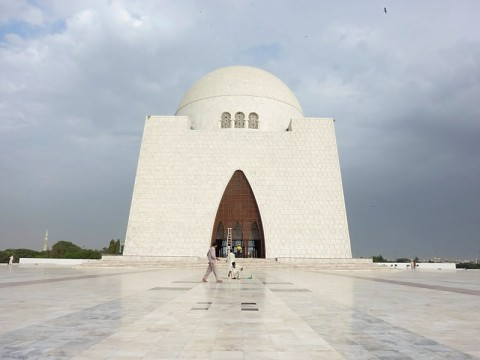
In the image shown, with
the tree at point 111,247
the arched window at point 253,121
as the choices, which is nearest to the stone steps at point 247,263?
the arched window at point 253,121

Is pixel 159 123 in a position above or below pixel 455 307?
above

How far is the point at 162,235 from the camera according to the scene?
21875 mm

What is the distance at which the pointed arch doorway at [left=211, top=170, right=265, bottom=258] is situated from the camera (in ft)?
75.0

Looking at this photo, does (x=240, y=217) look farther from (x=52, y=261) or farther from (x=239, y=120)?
(x=52, y=261)

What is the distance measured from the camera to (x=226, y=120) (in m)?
25.9

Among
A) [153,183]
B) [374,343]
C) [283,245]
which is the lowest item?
[374,343]

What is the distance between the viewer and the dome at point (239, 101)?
25.9m

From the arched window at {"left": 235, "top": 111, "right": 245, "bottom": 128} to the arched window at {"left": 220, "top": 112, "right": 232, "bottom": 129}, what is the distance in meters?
0.48

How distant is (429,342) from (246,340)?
1673 millimetres

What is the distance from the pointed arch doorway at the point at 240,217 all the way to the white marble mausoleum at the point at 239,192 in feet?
0.20

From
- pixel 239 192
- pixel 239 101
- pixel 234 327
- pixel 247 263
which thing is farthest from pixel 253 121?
pixel 234 327

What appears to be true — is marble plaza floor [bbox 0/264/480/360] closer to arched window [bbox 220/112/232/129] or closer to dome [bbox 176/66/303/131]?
arched window [bbox 220/112/232/129]

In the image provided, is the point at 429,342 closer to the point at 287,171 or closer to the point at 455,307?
the point at 455,307

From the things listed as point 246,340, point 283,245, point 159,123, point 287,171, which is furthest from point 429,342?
point 159,123
